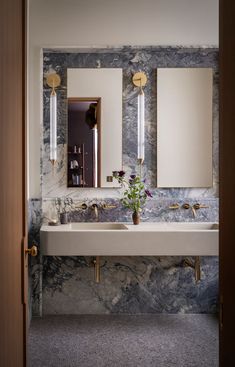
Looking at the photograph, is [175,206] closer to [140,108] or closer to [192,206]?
[192,206]

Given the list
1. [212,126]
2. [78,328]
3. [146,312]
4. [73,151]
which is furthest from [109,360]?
[212,126]

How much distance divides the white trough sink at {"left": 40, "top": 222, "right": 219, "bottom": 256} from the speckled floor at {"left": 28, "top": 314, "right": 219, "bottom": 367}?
0.59 meters

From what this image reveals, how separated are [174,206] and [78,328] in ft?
3.90

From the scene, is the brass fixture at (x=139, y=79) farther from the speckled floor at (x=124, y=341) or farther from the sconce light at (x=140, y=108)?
the speckled floor at (x=124, y=341)

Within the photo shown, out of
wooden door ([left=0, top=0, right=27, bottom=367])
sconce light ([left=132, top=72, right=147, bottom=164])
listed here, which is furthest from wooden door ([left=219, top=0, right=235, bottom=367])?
sconce light ([left=132, top=72, right=147, bottom=164])

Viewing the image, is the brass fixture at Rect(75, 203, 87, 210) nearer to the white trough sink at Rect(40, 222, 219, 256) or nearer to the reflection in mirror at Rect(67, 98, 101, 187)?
the reflection in mirror at Rect(67, 98, 101, 187)

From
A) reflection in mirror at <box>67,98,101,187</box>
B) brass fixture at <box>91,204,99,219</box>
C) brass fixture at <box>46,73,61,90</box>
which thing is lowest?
brass fixture at <box>91,204,99,219</box>

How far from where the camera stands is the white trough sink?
110 inches

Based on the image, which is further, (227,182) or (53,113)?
(53,113)

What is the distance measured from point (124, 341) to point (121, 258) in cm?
69

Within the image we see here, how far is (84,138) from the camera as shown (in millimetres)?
3277

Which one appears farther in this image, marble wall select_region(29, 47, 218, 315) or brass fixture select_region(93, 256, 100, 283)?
marble wall select_region(29, 47, 218, 315)

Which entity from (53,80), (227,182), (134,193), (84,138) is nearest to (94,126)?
(84,138)

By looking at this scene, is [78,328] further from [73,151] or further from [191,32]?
[191,32]
